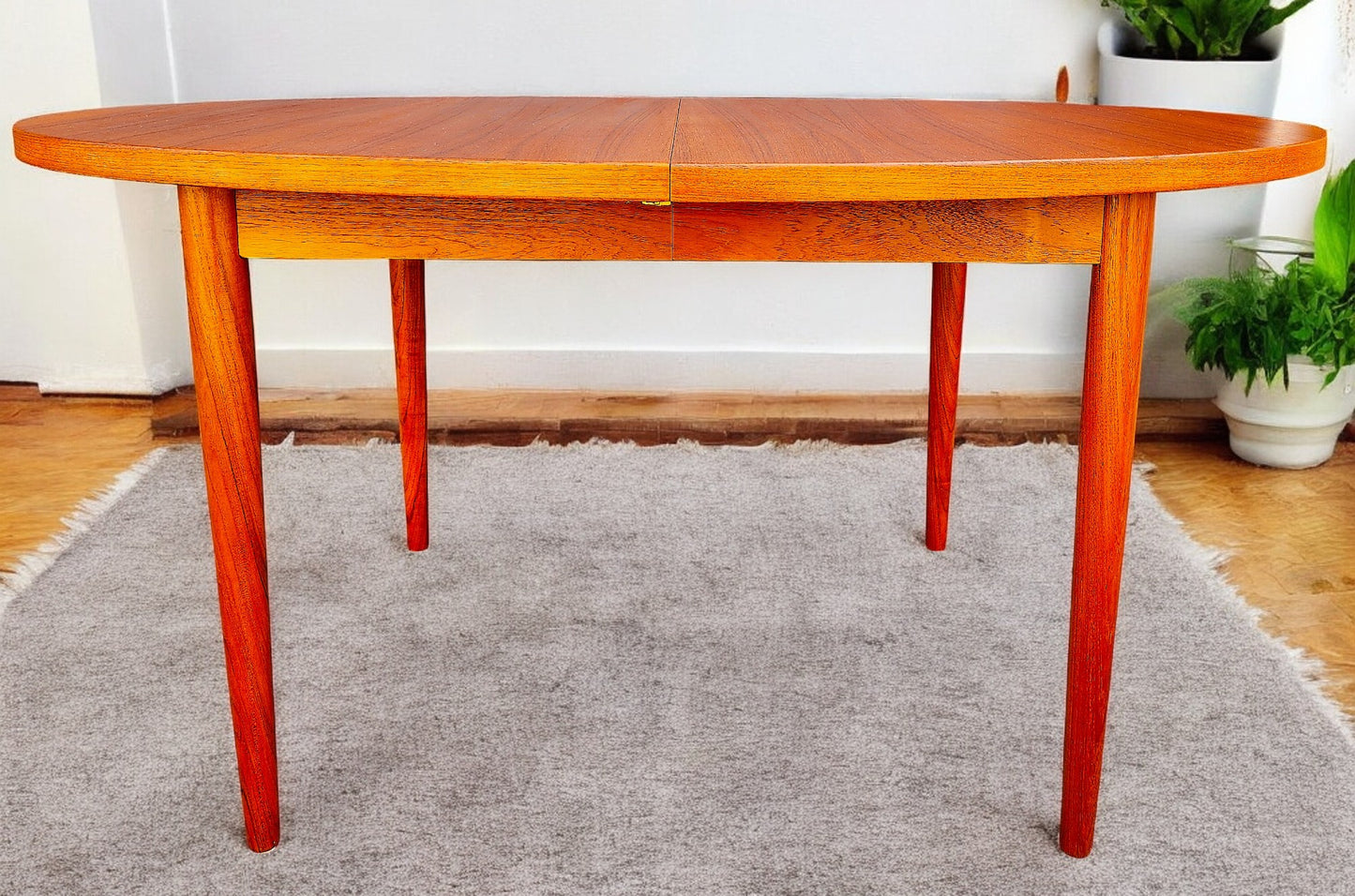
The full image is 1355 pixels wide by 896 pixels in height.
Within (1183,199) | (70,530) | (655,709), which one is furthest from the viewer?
(1183,199)

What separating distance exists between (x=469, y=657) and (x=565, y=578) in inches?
8.6

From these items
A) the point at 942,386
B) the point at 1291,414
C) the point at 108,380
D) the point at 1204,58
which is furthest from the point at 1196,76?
the point at 108,380

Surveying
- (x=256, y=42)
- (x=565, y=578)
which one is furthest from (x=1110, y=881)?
(x=256, y=42)

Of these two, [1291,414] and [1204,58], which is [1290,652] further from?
[1204,58]

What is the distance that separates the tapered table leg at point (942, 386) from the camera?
1.33 meters

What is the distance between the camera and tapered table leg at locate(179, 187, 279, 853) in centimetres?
84

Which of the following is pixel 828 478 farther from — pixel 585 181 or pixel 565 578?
pixel 585 181

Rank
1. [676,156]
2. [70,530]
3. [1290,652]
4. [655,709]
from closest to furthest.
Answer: [676,156] → [655,709] → [1290,652] → [70,530]

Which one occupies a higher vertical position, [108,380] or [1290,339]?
[1290,339]

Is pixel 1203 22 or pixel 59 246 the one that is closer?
pixel 1203 22

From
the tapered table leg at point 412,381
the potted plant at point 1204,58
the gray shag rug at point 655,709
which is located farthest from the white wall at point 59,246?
the potted plant at point 1204,58

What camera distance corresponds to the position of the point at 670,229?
817 millimetres

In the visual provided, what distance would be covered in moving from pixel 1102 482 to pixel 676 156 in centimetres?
40

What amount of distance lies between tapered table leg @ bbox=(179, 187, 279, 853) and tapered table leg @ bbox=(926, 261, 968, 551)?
773mm
